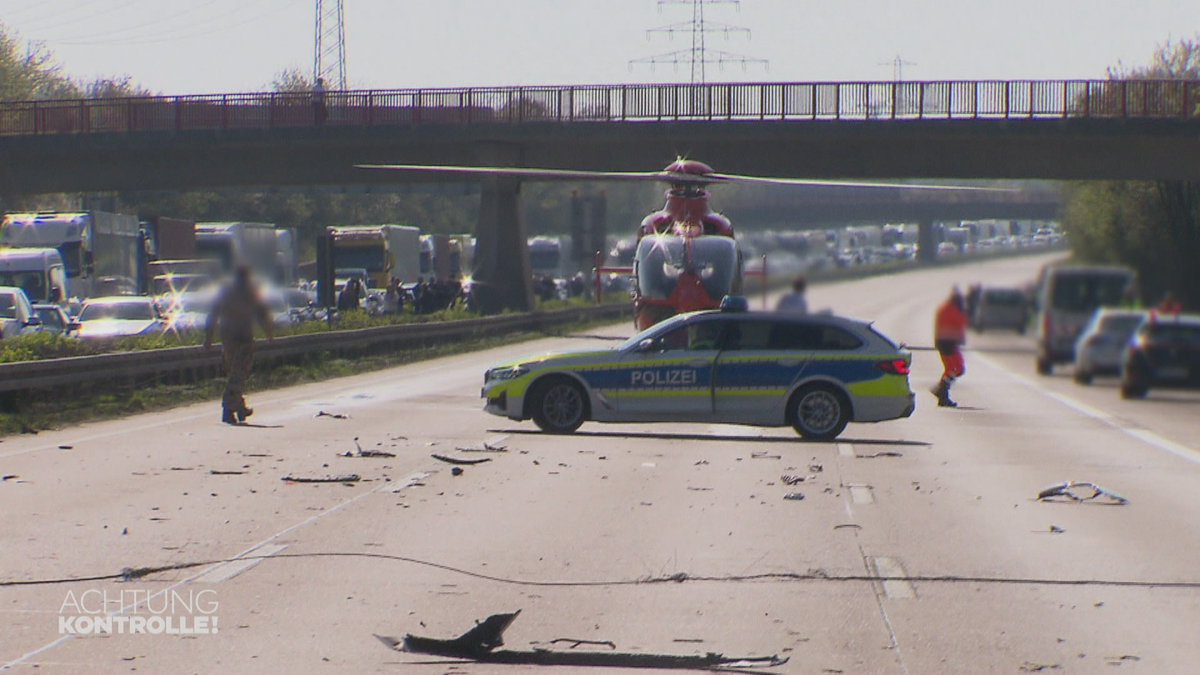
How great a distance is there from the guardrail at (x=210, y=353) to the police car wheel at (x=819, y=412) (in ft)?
23.9

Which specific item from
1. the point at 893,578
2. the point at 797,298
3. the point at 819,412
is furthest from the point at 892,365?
the point at 893,578

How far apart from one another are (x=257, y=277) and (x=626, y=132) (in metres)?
39.4

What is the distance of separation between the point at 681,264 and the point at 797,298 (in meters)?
11.8

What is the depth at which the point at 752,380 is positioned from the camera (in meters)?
19.4

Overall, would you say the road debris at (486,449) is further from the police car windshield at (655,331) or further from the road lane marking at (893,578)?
the road lane marking at (893,578)

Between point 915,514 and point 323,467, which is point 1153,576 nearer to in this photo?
point 915,514

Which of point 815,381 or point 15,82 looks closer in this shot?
point 815,381

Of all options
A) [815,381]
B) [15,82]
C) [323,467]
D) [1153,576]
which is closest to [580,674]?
[1153,576]

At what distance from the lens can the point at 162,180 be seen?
53.4m

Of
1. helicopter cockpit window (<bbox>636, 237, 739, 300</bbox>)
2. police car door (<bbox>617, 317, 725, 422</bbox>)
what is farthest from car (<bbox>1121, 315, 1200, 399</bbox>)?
helicopter cockpit window (<bbox>636, 237, 739, 300</bbox>)

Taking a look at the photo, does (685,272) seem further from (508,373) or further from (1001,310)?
(1001,310)

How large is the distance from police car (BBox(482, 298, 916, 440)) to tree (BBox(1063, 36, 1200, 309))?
9.86m

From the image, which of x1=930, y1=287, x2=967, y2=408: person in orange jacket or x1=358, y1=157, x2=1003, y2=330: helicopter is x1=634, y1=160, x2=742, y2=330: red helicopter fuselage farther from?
x1=930, y1=287, x2=967, y2=408: person in orange jacket

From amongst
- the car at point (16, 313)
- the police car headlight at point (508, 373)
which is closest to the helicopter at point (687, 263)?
the police car headlight at point (508, 373)
